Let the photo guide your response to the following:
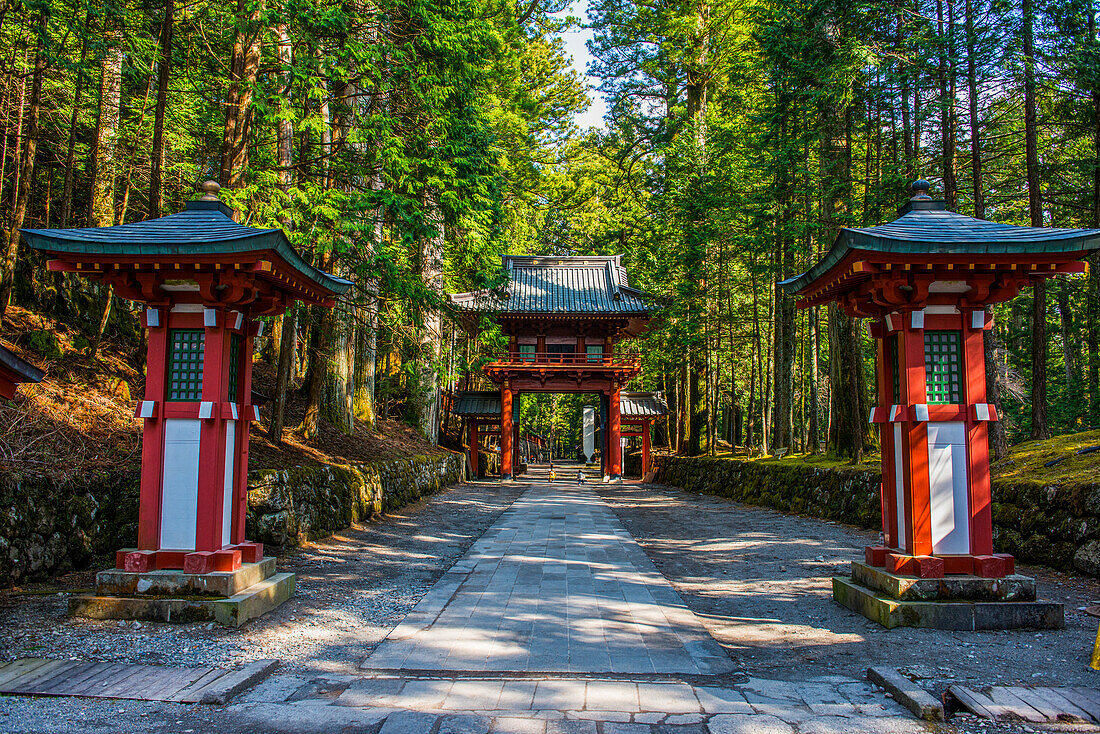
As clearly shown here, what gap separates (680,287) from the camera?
62.9 feet

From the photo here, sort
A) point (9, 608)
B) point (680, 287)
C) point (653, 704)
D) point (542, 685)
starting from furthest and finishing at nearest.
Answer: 1. point (680, 287)
2. point (9, 608)
3. point (542, 685)
4. point (653, 704)

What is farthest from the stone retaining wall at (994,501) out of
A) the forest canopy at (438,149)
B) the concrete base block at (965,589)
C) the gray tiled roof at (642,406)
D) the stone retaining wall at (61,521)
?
the stone retaining wall at (61,521)

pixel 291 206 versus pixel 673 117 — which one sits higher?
pixel 673 117

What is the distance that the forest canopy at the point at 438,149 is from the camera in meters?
8.44

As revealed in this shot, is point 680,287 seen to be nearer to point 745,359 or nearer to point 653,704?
point 745,359

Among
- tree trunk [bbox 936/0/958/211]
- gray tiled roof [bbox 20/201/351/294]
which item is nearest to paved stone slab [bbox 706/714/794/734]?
gray tiled roof [bbox 20/201/351/294]

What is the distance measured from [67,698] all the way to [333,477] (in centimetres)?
607

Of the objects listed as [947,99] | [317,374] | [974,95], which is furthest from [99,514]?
[974,95]

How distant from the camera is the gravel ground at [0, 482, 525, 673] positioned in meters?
4.23

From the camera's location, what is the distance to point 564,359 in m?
24.0

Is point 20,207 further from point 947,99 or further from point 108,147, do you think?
point 947,99

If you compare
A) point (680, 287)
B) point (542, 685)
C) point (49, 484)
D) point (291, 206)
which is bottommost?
point (542, 685)

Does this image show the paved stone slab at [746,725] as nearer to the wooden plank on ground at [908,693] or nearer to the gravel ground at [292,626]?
the wooden plank on ground at [908,693]

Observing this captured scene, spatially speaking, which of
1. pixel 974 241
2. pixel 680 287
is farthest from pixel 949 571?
pixel 680 287
